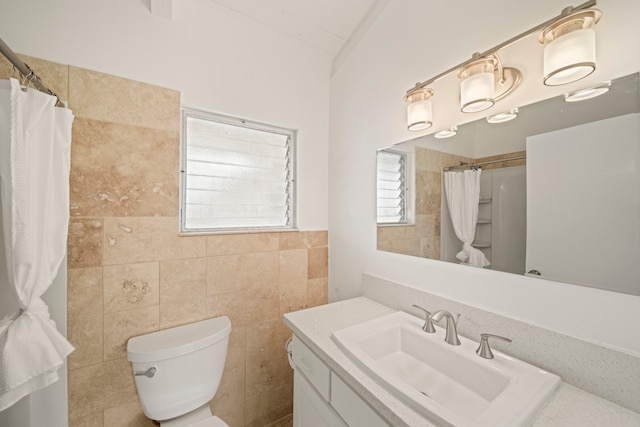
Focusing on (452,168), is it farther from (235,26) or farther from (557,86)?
(235,26)

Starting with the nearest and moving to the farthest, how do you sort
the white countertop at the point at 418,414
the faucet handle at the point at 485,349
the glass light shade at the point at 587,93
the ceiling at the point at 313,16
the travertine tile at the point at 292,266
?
the white countertop at the point at 418,414 → the glass light shade at the point at 587,93 → the faucet handle at the point at 485,349 → the ceiling at the point at 313,16 → the travertine tile at the point at 292,266

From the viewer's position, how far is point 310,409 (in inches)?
40.6

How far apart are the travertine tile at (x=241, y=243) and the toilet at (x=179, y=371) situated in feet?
1.38

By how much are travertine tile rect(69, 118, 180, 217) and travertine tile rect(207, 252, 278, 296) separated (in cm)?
38

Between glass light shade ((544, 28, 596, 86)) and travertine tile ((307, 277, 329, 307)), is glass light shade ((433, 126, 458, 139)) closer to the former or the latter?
glass light shade ((544, 28, 596, 86))

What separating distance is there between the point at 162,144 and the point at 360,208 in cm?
118

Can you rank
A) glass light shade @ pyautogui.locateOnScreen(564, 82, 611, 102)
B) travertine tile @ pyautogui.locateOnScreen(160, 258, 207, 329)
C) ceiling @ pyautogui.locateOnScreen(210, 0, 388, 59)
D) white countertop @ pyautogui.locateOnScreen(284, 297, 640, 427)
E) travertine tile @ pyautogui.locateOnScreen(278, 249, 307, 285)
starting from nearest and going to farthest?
1. white countertop @ pyautogui.locateOnScreen(284, 297, 640, 427)
2. glass light shade @ pyautogui.locateOnScreen(564, 82, 611, 102)
3. travertine tile @ pyautogui.locateOnScreen(160, 258, 207, 329)
4. ceiling @ pyautogui.locateOnScreen(210, 0, 388, 59)
5. travertine tile @ pyautogui.locateOnScreen(278, 249, 307, 285)

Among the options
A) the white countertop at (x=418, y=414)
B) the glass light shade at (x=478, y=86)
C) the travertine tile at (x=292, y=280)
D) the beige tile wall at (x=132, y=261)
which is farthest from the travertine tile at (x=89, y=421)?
the glass light shade at (x=478, y=86)

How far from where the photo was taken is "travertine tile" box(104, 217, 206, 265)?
1.16 metres

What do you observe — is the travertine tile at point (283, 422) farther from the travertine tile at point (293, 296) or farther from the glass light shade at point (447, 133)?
the glass light shade at point (447, 133)

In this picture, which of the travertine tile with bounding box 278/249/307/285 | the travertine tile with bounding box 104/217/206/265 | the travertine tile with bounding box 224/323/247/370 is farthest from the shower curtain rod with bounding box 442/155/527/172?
the travertine tile with bounding box 224/323/247/370

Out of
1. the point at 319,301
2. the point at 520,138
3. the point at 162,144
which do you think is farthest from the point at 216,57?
the point at 319,301

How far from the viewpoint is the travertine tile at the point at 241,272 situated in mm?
1406

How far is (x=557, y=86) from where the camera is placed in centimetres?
79
